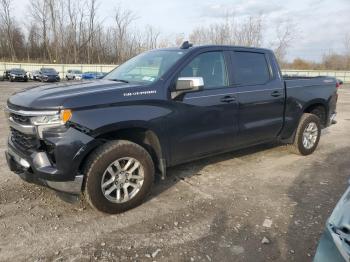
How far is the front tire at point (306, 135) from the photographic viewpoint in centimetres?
625

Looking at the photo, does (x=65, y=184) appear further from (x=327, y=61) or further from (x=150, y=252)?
(x=327, y=61)

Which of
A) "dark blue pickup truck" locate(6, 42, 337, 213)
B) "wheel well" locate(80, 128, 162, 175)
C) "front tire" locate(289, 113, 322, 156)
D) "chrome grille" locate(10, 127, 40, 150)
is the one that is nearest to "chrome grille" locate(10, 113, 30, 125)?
"dark blue pickup truck" locate(6, 42, 337, 213)

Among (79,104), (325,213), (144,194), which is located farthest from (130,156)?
(325,213)

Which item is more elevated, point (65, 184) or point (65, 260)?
point (65, 184)

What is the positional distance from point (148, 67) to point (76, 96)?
141 cm

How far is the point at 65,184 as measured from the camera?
3617mm

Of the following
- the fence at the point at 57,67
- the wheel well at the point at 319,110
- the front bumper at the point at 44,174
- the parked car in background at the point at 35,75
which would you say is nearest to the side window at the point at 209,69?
the front bumper at the point at 44,174

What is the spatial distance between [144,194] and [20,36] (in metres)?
69.0

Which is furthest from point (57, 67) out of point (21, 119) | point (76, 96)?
point (76, 96)

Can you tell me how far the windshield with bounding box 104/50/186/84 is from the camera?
446cm

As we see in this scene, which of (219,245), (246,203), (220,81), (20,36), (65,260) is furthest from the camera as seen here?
(20,36)

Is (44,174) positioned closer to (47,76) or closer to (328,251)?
(328,251)

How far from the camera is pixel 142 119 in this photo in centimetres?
400

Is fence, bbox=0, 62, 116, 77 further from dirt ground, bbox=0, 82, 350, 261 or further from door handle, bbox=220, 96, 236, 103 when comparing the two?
dirt ground, bbox=0, 82, 350, 261
